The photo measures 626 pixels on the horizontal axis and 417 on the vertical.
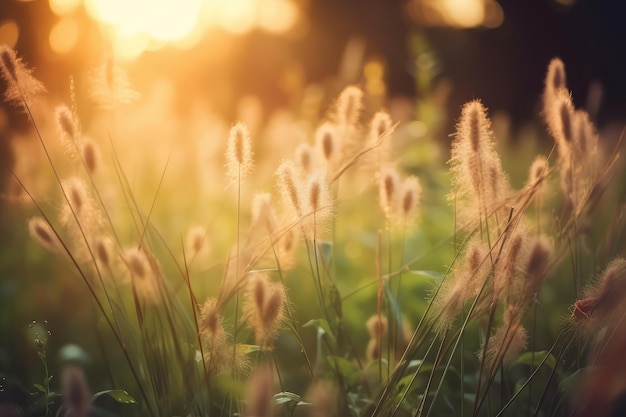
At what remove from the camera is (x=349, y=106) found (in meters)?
1.32

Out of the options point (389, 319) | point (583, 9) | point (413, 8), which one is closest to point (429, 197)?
point (389, 319)

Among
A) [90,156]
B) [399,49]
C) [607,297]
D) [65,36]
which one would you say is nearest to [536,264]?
[607,297]

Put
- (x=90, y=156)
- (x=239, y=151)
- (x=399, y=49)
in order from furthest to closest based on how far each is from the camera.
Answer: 1. (x=399, y=49)
2. (x=90, y=156)
3. (x=239, y=151)

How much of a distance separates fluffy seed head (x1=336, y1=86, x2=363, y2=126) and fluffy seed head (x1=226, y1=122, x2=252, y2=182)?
30 centimetres

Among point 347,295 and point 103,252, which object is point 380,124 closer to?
point 347,295

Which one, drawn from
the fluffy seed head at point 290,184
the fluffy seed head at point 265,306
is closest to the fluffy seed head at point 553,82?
the fluffy seed head at point 290,184

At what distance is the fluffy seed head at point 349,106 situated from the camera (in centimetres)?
130

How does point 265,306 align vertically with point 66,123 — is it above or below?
below

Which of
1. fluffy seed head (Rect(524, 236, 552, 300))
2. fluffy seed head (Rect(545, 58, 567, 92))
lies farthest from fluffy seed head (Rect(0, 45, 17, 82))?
fluffy seed head (Rect(545, 58, 567, 92))

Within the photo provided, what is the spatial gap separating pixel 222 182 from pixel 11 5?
1.67 m

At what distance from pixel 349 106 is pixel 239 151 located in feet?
1.13

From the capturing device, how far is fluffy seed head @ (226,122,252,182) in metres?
1.06

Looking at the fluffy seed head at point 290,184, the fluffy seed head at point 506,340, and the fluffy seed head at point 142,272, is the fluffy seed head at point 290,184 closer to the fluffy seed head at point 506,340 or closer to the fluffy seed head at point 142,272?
the fluffy seed head at point 142,272

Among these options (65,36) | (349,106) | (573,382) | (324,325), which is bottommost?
(573,382)
